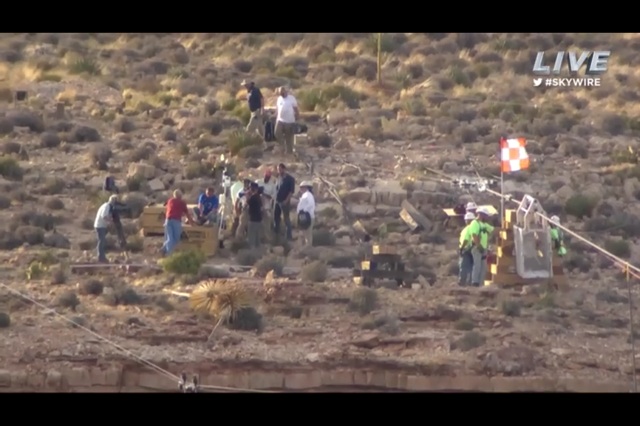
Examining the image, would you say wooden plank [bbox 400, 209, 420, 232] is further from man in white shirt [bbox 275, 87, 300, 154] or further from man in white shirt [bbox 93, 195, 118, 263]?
man in white shirt [bbox 93, 195, 118, 263]

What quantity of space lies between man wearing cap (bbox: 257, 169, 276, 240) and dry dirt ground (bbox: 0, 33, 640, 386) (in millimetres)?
503

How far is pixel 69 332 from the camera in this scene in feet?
85.4

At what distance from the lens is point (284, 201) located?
96.1 ft

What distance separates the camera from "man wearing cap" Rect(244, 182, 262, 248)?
28.7 m

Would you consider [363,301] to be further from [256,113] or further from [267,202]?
[256,113]

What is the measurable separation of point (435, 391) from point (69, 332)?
5436 millimetres

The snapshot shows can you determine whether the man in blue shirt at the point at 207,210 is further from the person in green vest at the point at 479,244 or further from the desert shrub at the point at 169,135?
the desert shrub at the point at 169,135

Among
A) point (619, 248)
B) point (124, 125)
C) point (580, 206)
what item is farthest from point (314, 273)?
point (124, 125)

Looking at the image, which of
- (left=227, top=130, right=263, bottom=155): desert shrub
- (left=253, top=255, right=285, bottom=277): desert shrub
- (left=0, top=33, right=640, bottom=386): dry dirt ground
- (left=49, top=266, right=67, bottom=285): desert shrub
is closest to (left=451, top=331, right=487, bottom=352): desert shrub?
(left=0, top=33, right=640, bottom=386): dry dirt ground

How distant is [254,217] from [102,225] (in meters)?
2.57

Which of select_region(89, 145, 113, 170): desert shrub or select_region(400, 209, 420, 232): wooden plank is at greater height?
select_region(89, 145, 113, 170): desert shrub

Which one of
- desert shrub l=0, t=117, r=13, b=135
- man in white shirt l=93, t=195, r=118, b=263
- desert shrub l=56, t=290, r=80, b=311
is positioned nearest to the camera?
desert shrub l=56, t=290, r=80, b=311

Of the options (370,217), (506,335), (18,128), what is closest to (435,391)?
(506,335)

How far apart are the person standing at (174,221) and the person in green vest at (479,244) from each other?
15.0ft
